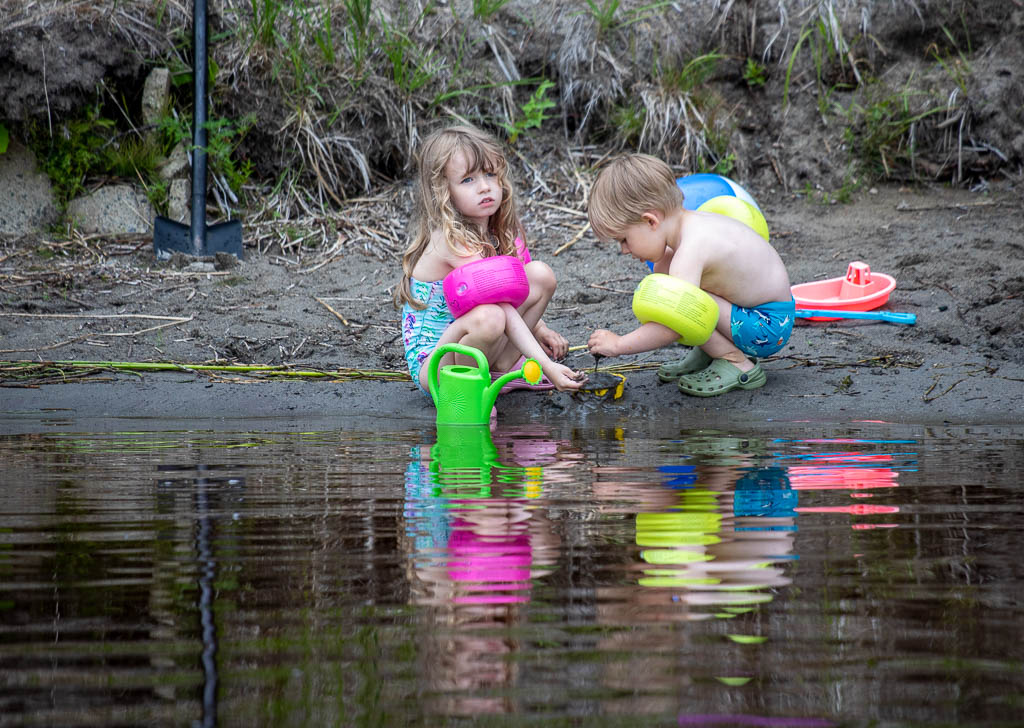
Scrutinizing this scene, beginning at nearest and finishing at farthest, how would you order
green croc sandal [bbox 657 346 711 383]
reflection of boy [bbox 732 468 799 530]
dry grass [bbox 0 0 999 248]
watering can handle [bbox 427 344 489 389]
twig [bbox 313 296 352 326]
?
reflection of boy [bbox 732 468 799 530], watering can handle [bbox 427 344 489 389], green croc sandal [bbox 657 346 711 383], twig [bbox 313 296 352 326], dry grass [bbox 0 0 999 248]

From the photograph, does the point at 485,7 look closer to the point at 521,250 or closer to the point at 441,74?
the point at 441,74

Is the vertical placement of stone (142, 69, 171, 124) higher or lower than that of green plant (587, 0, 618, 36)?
lower

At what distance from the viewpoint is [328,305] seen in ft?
18.7

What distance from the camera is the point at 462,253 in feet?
12.9

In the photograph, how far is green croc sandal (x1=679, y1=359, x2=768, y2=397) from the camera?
4047 mm

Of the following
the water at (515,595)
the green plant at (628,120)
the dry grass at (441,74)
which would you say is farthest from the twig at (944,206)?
the water at (515,595)

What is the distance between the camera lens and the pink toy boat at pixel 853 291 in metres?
5.07

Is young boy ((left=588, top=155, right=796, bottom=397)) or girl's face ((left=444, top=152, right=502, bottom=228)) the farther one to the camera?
girl's face ((left=444, top=152, right=502, bottom=228))

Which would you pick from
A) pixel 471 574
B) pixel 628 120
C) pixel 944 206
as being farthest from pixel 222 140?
pixel 471 574

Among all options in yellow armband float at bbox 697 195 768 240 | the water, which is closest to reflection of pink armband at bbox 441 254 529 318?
yellow armband float at bbox 697 195 768 240

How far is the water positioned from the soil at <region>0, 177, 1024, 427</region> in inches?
57.4

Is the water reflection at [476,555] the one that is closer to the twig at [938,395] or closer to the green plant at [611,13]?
the twig at [938,395]

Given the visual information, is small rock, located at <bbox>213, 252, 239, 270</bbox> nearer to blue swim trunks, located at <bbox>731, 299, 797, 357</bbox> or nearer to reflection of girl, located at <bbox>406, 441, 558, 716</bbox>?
blue swim trunks, located at <bbox>731, 299, 797, 357</bbox>

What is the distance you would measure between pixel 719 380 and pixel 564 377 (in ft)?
2.23
